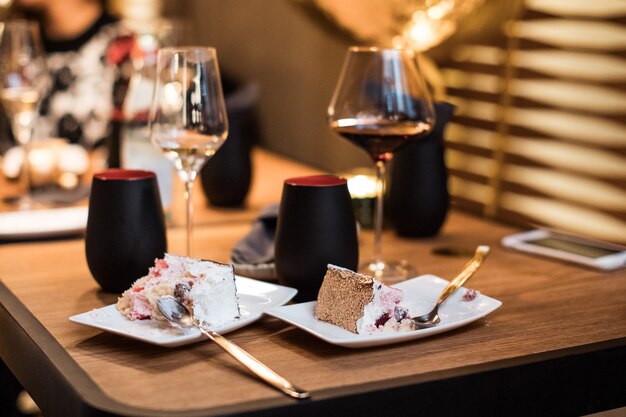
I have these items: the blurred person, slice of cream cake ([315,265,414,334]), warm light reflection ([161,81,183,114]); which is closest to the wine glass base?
slice of cream cake ([315,265,414,334])

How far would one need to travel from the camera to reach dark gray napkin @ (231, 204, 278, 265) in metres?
1.24

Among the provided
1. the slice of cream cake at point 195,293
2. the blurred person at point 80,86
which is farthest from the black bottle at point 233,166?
the blurred person at point 80,86

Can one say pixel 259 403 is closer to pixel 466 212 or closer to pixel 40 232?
pixel 40 232

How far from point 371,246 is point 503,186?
1392 mm

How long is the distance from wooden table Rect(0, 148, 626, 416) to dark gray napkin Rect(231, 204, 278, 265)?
0.19m

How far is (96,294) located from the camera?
3.76 ft

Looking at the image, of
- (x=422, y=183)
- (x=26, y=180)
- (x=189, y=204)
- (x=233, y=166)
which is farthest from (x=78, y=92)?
(x=189, y=204)

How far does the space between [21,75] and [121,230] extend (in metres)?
0.74

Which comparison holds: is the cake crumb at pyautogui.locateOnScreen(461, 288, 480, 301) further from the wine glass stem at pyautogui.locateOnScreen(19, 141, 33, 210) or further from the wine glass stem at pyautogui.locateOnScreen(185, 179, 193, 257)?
the wine glass stem at pyautogui.locateOnScreen(19, 141, 33, 210)

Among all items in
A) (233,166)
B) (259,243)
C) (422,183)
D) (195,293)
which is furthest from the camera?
(233,166)

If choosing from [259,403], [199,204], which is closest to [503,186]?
[199,204]

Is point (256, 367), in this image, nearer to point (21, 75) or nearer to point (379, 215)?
point (379, 215)

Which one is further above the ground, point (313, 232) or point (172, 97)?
point (172, 97)

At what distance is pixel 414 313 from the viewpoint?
1.01 metres
